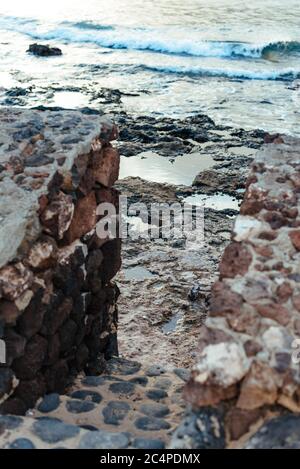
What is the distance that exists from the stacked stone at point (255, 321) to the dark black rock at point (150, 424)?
3.77ft

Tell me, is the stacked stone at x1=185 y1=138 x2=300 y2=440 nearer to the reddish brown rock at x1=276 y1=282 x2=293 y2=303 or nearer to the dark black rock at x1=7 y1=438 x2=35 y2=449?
the reddish brown rock at x1=276 y1=282 x2=293 y2=303

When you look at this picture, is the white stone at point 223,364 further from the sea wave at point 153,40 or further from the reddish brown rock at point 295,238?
the sea wave at point 153,40

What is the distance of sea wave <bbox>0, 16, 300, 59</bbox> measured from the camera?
2334 cm

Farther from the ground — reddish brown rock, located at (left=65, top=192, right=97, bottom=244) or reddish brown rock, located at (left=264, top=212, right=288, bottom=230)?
reddish brown rock, located at (left=264, top=212, right=288, bottom=230)

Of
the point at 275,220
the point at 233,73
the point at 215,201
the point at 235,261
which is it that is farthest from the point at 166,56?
the point at 235,261

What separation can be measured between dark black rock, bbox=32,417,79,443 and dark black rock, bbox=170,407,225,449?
0.71m

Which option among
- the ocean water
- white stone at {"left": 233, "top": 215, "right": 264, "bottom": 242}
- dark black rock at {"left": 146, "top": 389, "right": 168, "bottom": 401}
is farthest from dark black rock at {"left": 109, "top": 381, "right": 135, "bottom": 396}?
the ocean water

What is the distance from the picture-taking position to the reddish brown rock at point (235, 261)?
13.3 ft

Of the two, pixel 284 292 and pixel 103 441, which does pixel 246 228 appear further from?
pixel 103 441

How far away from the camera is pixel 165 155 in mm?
12102

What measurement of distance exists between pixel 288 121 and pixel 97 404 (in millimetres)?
10530

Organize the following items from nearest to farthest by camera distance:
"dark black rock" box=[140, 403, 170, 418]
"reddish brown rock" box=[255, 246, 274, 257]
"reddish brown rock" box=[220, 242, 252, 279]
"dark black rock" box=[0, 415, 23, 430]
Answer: "dark black rock" box=[0, 415, 23, 430] → "reddish brown rock" box=[220, 242, 252, 279] → "reddish brown rock" box=[255, 246, 274, 257] → "dark black rock" box=[140, 403, 170, 418]

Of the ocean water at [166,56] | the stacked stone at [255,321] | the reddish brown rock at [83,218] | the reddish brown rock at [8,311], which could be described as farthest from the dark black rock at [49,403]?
the ocean water at [166,56]
